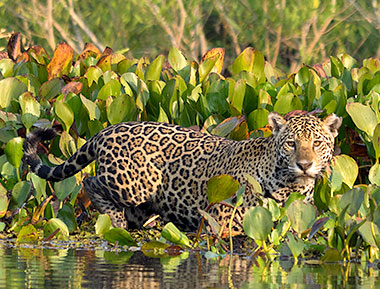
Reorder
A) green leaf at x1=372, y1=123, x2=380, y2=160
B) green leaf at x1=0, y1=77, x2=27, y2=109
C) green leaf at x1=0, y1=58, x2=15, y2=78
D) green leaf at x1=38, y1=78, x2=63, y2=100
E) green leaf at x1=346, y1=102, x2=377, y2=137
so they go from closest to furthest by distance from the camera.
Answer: green leaf at x1=372, y1=123, x2=380, y2=160 → green leaf at x1=346, y1=102, x2=377, y2=137 → green leaf at x1=0, y1=77, x2=27, y2=109 → green leaf at x1=38, y1=78, x2=63, y2=100 → green leaf at x1=0, y1=58, x2=15, y2=78

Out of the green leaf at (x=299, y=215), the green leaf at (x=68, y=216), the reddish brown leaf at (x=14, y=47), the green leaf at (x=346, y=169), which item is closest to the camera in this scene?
the green leaf at (x=299, y=215)

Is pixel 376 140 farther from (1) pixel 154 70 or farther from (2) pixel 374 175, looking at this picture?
(1) pixel 154 70

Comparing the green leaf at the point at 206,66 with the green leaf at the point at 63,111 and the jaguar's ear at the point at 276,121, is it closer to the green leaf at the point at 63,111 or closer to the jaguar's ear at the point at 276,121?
the green leaf at the point at 63,111

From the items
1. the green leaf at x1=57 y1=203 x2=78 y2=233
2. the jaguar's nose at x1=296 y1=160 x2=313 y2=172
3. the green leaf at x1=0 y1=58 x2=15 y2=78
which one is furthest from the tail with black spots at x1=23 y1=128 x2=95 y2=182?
the jaguar's nose at x1=296 y1=160 x2=313 y2=172

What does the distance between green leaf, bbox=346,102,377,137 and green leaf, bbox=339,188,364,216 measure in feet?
5.19

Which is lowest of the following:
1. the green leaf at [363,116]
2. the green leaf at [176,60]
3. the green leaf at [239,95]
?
the green leaf at [363,116]

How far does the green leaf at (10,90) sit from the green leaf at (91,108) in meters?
0.83

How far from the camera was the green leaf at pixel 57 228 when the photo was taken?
8.02 m

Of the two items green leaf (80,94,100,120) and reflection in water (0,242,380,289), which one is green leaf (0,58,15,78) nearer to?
green leaf (80,94,100,120)

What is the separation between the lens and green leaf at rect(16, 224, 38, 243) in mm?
7969

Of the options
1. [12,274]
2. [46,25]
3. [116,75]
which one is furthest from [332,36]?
[12,274]

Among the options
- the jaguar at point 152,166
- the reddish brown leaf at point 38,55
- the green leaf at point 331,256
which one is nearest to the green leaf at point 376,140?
the jaguar at point 152,166

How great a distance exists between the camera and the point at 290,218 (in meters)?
7.08

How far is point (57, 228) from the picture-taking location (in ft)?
26.1
